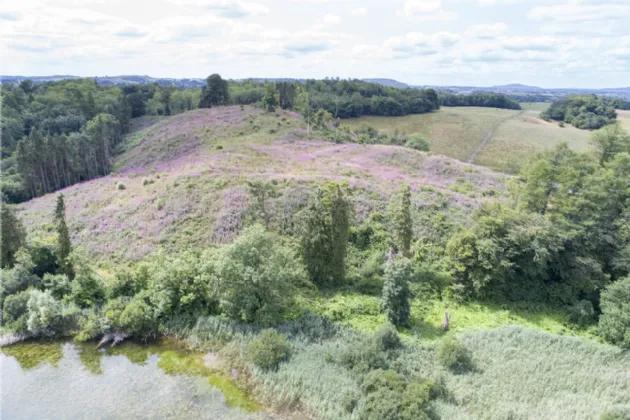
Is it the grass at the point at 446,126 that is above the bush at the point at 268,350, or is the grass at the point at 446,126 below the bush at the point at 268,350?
above

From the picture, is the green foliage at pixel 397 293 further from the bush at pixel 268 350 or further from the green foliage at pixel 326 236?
the bush at pixel 268 350

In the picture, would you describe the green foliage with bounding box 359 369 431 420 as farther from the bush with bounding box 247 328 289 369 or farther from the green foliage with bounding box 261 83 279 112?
the green foliage with bounding box 261 83 279 112

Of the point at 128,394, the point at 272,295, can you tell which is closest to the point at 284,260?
the point at 272,295

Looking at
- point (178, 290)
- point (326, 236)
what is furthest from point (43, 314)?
point (326, 236)

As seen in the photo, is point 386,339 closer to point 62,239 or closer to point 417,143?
point 62,239

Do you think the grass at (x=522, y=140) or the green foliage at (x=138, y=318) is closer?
the green foliage at (x=138, y=318)

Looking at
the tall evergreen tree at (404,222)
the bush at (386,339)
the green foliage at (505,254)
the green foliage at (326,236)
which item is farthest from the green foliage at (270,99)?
the bush at (386,339)

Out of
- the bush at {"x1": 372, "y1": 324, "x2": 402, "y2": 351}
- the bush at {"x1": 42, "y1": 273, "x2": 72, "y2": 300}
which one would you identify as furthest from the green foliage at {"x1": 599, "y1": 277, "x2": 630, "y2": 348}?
the bush at {"x1": 42, "y1": 273, "x2": 72, "y2": 300}
